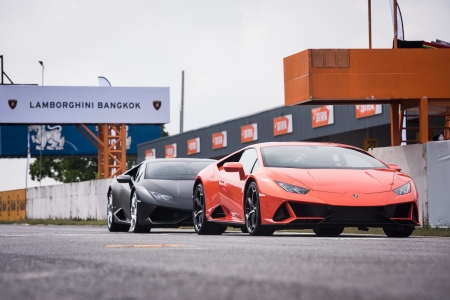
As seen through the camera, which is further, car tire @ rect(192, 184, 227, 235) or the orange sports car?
car tire @ rect(192, 184, 227, 235)

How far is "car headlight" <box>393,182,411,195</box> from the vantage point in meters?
11.2

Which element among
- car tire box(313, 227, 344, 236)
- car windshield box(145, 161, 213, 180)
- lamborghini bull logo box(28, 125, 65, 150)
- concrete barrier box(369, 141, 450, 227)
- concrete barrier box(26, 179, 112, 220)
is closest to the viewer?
car tire box(313, 227, 344, 236)

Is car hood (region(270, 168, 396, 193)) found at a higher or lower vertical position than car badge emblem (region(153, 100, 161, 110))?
lower

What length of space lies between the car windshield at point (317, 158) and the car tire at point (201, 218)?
1.58m

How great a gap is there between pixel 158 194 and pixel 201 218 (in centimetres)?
187

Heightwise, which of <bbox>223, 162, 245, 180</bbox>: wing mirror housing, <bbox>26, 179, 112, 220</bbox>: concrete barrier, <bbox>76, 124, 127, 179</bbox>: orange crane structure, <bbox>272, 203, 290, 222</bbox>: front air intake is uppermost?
<bbox>76, 124, 127, 179</bbox>: orange crane structure

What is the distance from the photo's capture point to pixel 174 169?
16062mm

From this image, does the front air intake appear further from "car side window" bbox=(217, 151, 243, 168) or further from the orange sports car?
"car side window" bbox=(217, 151, 243, 168)

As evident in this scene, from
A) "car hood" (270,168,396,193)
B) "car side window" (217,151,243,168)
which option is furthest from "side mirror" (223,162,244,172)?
"car side window" (217,151,243,168)

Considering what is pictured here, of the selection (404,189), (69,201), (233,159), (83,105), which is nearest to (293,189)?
(404,189)

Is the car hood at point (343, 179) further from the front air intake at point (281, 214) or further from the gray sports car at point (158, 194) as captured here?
the gray sports car at point (158, 194)

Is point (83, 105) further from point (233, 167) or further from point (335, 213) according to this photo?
point (335, 213)

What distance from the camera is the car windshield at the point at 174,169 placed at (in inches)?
623

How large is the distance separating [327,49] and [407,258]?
584 inches
